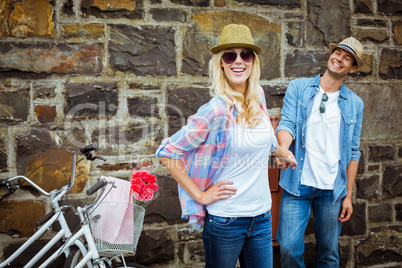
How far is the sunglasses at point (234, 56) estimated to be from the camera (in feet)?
7.27

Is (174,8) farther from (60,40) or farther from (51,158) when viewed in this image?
(51,158)

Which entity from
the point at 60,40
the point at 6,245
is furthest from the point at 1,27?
the point at 6,245

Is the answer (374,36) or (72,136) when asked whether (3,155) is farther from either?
(374,36)

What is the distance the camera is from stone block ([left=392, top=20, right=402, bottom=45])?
147 inches

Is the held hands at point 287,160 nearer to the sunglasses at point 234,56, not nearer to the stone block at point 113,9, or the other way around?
the sunglasses at point 234,56

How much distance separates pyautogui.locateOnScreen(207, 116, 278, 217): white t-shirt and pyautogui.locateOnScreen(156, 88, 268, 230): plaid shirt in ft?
0.18

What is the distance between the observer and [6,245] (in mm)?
3129

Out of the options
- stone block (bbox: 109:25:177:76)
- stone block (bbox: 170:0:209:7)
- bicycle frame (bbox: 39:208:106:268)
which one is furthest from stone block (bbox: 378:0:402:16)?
bicycle frame (bbox: 39:208:106:268)

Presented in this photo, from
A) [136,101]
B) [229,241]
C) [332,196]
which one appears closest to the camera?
[229,241]

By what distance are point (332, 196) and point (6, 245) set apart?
108 inches

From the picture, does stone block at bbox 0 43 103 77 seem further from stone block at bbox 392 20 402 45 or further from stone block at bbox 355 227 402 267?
stone block at bbox 355 227 402 267

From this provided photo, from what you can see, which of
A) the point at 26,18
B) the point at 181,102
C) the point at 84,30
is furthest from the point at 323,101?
the point at 26,18

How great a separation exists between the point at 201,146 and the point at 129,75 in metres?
1.35

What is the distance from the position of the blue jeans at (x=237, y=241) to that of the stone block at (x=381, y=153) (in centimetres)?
205
